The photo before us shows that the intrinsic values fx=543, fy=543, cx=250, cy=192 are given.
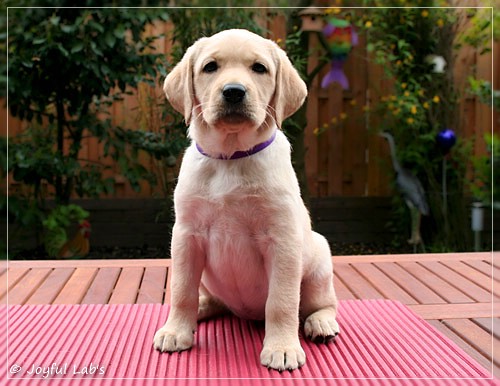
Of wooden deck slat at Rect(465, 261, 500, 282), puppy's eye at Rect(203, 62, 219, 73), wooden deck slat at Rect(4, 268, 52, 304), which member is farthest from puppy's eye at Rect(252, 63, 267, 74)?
wooden deck slat at Rect(465, 261, 500, 282)

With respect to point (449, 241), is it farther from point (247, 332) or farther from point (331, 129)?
point (247, 332)

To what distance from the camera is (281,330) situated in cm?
157

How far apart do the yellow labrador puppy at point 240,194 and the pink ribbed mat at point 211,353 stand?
0.09 metres

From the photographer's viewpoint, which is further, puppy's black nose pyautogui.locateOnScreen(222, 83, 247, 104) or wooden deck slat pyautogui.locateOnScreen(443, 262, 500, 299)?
wooden deck slat pyautogui.locateOnScreen(443, 262, 500, 299)

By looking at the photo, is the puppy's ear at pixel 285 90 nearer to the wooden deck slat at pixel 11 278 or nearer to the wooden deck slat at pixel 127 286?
the wooden deck slat at pixel 127 286

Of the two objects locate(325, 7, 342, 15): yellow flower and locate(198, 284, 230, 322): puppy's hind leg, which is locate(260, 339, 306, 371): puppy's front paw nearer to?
locate(198, 284, 230, 322): puppy's hind leg

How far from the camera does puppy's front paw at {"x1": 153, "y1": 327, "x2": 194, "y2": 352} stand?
1.62 m

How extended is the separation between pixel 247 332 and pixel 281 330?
0.84 feet

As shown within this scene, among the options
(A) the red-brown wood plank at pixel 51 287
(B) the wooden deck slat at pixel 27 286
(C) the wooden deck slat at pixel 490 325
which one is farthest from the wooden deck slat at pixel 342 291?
(B) the wooden deck slat at pixel 27 286

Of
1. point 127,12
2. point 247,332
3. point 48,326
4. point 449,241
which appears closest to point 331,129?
point 449,241

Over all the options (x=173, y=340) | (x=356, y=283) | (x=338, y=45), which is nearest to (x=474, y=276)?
(x=356, y=283)

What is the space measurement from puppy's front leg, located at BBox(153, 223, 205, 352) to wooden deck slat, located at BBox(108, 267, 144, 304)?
2.17 feet

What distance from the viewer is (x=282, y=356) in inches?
59.8

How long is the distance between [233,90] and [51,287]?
154 centimetres
